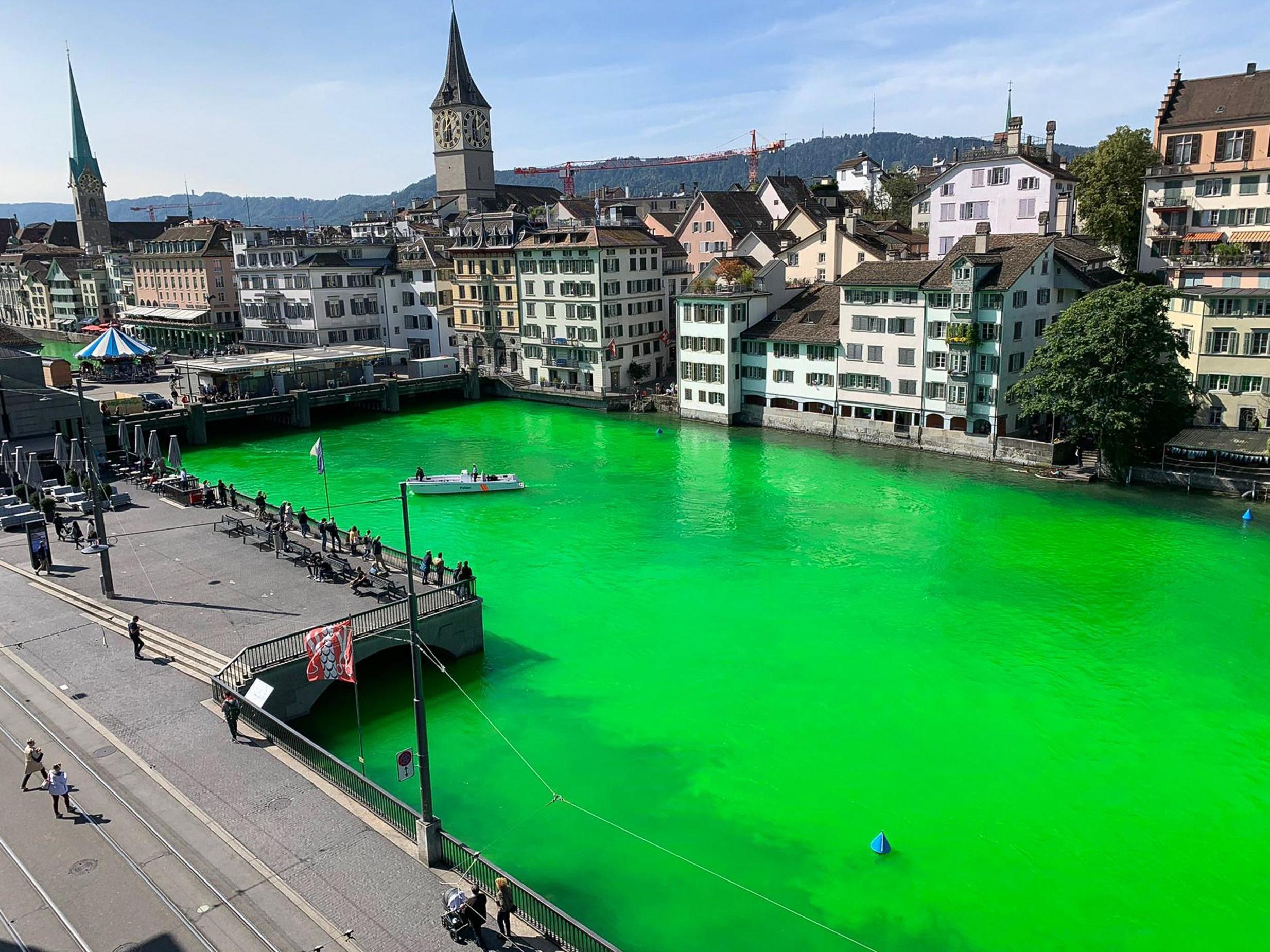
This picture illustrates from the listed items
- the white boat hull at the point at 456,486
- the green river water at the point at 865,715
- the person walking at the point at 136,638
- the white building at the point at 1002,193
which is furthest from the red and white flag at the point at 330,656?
the white building at the point at 1002,193

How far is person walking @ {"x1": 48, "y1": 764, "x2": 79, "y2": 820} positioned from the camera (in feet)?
65.3

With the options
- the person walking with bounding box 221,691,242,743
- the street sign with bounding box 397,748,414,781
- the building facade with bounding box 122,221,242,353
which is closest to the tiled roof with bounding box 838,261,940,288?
the person walking with bounding box 221,691,242,743

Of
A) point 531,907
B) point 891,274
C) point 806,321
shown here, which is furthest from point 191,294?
point 531,907

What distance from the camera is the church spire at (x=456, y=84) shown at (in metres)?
142

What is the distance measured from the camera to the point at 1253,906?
20.4m

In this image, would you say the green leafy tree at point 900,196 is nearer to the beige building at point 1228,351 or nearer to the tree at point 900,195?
the tree at point 900,195

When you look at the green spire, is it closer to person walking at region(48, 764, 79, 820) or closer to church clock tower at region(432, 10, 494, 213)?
church clock tower at region(432, 10, 494, 213)

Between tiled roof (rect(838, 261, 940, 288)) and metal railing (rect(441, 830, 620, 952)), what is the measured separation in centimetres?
5035

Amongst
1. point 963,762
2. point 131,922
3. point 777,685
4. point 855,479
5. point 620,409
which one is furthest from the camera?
point 620,409

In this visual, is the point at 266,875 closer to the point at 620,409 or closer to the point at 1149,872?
Answer: the point at 1149,872

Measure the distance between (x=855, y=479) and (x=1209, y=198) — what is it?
31.5 m

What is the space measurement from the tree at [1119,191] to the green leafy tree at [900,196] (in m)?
37.8

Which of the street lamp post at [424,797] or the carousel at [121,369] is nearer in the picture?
the street lamp post at [424,797]

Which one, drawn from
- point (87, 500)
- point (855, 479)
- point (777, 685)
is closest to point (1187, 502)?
point (855, 479)
